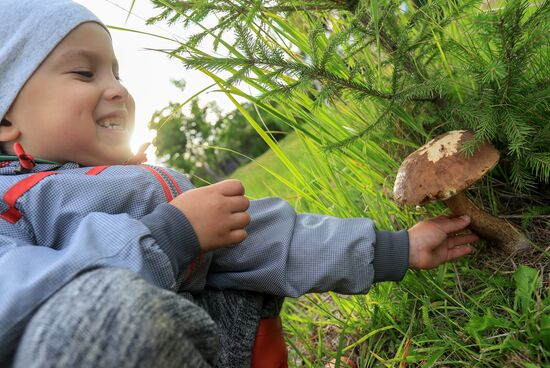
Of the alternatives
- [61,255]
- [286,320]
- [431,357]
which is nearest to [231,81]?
[61,255]

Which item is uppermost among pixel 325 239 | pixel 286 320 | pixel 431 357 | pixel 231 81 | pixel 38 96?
pixel 38 96

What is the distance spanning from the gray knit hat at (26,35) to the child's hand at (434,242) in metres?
0.98

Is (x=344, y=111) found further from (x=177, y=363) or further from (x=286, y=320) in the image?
(x=177, y=363)

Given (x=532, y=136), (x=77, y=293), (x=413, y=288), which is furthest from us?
(x=413, y=288)

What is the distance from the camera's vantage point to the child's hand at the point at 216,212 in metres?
0.87

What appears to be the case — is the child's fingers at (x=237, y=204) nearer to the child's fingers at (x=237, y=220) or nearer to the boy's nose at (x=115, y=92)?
the child's fingers at (x=237, y=220)

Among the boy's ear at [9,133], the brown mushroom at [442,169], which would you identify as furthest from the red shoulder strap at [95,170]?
the brown mushroom at [442,169]

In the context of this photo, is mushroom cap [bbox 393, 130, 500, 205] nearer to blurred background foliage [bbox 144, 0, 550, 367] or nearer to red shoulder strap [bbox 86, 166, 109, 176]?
blurred background foliage [bbox 144, 0, 550, 367]

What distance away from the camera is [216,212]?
89cm

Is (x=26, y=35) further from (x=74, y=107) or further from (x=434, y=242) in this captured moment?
(x=434, y=242)

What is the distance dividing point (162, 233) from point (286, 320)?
94 cm

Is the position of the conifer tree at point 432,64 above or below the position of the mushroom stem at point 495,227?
above

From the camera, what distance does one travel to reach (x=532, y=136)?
1.06 meters

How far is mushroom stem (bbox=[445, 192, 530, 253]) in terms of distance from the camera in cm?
109
